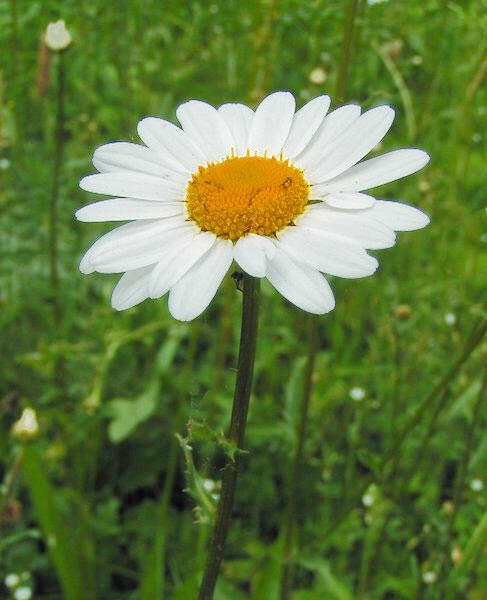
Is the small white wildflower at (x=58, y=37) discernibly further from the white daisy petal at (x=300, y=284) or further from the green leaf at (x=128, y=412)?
the white daisy petal at (x=300, y=284)

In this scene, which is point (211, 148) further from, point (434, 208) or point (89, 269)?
point (434, 208)

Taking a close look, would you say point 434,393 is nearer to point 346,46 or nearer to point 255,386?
point 346,46

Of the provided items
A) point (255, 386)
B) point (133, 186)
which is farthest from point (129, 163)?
point (255, 386)

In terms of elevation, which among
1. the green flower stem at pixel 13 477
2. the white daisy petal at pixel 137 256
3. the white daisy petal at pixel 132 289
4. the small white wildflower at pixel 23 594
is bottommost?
the small white wildflower at pixel 23 594

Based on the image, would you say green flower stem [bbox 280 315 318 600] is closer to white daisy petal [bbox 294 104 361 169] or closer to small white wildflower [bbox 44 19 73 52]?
white daisy petal [bbox 294 104 361 169]

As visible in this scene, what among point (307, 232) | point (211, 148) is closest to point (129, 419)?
point (211, 148)

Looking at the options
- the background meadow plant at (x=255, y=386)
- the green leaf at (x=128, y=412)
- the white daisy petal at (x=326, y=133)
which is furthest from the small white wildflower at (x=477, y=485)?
the white daisy petal at (x=326, y=133)
